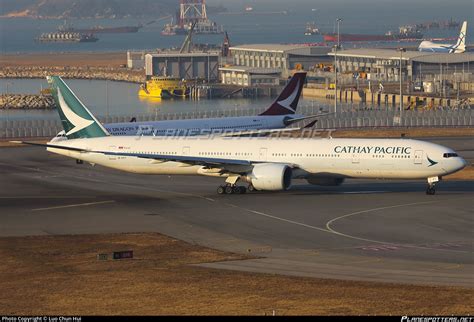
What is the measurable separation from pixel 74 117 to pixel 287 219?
85.7ft

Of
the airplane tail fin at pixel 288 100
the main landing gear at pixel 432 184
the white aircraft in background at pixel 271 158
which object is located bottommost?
the main landing gear at pixel 432 184

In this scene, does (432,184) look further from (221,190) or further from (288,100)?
(288,100)

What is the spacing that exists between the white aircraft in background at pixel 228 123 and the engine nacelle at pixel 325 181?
27.5 meters

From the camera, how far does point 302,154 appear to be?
7662 cm

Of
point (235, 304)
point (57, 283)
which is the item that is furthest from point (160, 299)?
point (57, 283)

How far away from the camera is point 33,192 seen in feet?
268

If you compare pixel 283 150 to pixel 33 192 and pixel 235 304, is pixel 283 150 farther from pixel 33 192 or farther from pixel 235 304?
pixel 235 304

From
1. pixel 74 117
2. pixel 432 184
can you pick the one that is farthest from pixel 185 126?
pixel 432 184

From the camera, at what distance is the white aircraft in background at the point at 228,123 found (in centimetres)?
10244

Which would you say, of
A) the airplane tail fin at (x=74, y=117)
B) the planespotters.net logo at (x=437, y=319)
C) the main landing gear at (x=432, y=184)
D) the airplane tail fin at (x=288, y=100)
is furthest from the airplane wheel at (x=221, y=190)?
the planespotters.net logo at (x=437, y=319)

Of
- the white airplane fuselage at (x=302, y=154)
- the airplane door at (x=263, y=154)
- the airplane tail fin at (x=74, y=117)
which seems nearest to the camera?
the white airplane fuselage at (x=302, y=154)

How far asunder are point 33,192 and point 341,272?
36.9 meters

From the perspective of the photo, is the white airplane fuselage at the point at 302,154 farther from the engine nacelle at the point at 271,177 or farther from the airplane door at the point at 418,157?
the engine nacelle at the point at 271,177

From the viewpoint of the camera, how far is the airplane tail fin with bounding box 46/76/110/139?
281 feet
